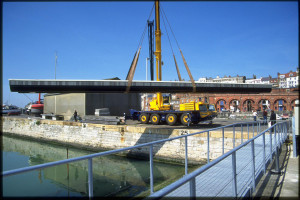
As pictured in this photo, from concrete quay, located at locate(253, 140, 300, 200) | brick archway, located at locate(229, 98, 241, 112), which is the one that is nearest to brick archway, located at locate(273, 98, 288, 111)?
brick archway, located at locate(229, 98, 241, 112)

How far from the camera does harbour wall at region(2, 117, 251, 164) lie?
43.6 feet

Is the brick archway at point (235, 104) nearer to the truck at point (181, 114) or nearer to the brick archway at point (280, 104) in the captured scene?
the brick archway at point (280, 104)

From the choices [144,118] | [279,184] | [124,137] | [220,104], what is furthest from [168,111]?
[220,104]

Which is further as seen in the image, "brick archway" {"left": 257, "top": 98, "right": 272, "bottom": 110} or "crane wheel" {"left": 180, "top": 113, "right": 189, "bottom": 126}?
"brick archway" {"left": 257, "top": 98, "right": 272, "bottom": 110}

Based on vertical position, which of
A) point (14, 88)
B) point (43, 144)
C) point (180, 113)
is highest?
point (14, 88)

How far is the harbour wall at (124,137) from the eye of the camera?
1329cm

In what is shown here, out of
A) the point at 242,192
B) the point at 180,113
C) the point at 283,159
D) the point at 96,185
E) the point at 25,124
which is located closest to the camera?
the point at 242,192

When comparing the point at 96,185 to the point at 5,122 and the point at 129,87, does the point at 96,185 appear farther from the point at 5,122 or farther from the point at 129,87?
the point at 5,122

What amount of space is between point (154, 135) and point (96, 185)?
10.5m

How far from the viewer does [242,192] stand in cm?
407

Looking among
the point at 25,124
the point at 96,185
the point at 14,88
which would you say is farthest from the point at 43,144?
the point at 96,185

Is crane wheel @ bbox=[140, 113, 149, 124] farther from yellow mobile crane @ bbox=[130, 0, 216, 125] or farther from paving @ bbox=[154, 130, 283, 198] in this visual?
paving @ bbox=[154, 130, 283, 198]

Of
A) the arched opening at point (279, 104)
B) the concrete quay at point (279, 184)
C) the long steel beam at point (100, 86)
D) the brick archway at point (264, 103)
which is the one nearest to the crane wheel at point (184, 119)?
the long steel beam at point (100, 86)

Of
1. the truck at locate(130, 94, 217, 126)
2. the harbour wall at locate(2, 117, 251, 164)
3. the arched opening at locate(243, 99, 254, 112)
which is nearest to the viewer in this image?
the harbour wall at locate(2, 117, 251, 164)
